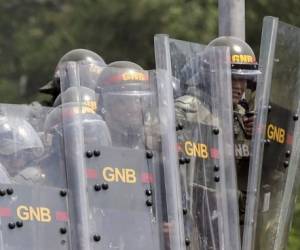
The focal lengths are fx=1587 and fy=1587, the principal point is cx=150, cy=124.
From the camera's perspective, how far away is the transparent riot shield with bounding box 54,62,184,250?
23.2 feet

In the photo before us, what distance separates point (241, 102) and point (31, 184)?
171 cm

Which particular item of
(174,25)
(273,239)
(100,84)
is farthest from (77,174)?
(174,25)

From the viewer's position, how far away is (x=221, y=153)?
24.8 ft

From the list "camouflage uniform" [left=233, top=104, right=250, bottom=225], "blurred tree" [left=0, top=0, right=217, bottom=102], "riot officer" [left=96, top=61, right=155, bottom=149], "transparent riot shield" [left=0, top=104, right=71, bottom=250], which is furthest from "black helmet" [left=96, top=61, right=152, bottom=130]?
"blurred tree" [left=0, top=0, right=217, bottom=102]

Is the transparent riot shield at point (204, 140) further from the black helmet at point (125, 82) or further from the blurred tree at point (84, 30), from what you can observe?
the blurred tree at point (84, 30)

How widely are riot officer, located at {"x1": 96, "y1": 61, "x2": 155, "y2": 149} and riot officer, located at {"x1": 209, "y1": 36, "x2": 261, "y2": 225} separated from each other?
54 centimetres

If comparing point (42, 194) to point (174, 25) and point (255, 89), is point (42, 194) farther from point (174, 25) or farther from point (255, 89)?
point (174, 25)

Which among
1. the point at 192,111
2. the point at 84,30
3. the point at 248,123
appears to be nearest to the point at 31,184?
the point at 192,111

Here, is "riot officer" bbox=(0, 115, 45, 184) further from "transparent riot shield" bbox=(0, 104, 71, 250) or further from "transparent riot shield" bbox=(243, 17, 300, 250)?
"transparent riot shield" bbox=(243, 17, 300, 250)

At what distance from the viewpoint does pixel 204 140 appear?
7523mm

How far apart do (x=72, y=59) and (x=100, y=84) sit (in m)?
2.64

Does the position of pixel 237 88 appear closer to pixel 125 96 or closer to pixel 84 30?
pixel 125 96

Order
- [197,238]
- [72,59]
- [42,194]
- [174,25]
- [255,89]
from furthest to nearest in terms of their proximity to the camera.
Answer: [174,25] < [72,59] < [255,89] < [197,238] < [42,194]

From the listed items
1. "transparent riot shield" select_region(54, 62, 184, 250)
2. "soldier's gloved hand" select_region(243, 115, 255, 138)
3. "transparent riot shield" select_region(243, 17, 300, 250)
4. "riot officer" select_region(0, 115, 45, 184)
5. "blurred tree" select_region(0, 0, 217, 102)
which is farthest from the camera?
"blurred tree" select_region(0, 0, 217, 102)
